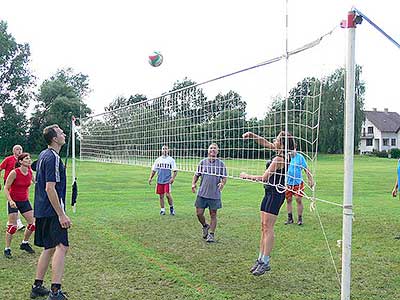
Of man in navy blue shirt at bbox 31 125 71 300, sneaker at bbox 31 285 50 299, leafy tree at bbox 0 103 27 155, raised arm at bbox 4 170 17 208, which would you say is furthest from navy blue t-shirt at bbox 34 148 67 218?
leafy tree at bbox 0 103 27 155

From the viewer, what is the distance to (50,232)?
5562 millimetres

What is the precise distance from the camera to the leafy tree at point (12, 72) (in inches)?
2217

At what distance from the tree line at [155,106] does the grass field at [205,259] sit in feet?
5.50

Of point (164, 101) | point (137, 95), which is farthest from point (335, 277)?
point (137, 95)

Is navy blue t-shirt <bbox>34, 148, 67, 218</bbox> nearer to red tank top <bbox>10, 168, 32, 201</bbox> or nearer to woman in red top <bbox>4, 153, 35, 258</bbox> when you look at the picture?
woman in red top <bbox>4, 153, 35, 258</bbox>

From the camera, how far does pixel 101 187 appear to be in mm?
19594

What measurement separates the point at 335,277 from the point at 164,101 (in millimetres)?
5297

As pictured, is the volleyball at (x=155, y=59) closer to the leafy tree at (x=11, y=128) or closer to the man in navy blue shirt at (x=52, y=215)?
the man in navy blue shirt at (x=52, y=215)

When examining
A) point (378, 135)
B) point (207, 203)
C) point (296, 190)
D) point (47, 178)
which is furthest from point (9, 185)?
point (378, 135)

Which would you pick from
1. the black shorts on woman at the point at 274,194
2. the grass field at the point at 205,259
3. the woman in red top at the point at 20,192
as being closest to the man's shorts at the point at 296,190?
the black shorts on woman at the point at 274,194

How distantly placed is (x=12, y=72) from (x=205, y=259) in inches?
2176

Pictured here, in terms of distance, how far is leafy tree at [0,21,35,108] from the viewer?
56.3 metres

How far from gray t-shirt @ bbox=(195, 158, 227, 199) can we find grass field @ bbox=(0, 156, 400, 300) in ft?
2.69

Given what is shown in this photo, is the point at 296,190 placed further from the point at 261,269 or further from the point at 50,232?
the point at 50,232
